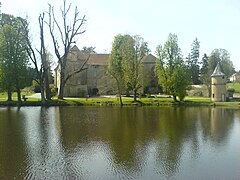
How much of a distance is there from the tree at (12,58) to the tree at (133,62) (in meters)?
14.2

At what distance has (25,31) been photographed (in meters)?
40.3

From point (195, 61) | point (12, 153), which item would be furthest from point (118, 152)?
point (195, 61)

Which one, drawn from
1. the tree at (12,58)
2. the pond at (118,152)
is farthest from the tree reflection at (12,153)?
the tree at (12,58)

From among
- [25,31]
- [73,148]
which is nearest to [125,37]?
[25,31]

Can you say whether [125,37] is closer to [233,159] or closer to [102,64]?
[102,64]

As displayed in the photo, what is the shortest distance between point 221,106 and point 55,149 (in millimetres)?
31233

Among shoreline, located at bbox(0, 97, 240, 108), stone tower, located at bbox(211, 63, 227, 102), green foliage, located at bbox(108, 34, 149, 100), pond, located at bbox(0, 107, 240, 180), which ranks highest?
green foliage, located at bbox(108, 34, 149, 100)

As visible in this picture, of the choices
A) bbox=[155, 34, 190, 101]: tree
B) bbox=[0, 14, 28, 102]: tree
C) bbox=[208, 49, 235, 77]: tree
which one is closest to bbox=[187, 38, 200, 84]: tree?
bbox=[208, 49, 235, 77]: tree

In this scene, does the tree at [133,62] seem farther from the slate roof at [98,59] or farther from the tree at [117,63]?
the slate roof at [98,59]

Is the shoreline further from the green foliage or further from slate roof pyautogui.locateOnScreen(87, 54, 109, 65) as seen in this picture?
slate roof pyautogui.locateOnScreen(87, 54, 109, 65)

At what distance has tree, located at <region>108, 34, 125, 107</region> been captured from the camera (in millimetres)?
42181

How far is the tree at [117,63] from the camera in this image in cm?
4218

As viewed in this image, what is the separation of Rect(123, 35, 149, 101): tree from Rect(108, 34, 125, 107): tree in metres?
0.99

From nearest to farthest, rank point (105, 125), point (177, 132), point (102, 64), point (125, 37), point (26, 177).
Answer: point (26, 177), point (177, 132), point (105, 125), point (125, 37), point (102, 64)
